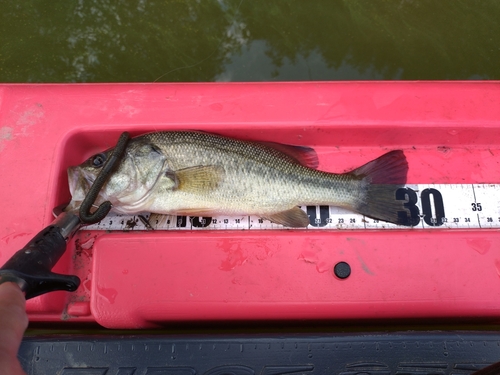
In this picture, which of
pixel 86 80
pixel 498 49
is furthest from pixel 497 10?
pixel 86 80

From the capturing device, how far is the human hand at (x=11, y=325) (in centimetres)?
102

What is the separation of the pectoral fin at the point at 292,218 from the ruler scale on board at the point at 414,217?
59 millimetres

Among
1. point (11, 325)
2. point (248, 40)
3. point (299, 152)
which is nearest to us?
point (11, 325)

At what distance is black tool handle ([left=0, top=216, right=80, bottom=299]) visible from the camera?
1407 mm

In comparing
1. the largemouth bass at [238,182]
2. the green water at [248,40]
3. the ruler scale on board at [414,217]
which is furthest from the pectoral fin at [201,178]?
the green water at [248,40]

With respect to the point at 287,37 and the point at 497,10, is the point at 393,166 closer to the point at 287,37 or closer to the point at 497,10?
the point at 287,37

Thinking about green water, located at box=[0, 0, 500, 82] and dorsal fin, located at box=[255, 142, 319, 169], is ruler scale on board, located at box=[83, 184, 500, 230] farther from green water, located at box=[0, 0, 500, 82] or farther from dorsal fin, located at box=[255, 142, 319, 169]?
green water, located at box=[0, 0, 500, 82]

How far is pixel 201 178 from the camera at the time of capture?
2.33 m

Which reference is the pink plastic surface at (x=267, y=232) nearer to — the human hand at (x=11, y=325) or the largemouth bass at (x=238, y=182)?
the largemouth bass at (x=238, y=182)

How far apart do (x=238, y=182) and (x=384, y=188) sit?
38.5 inches

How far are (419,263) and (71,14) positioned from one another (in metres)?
4.06

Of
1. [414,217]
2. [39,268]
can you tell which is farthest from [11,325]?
[414,217]

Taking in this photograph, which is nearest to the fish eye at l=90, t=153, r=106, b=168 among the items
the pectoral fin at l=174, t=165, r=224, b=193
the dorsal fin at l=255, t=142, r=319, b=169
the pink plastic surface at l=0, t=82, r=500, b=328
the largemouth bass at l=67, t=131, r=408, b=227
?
the largemouth bass at l=67, t=131, r=408, b=227

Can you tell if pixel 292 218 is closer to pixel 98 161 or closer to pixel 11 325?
pixel 98 161
